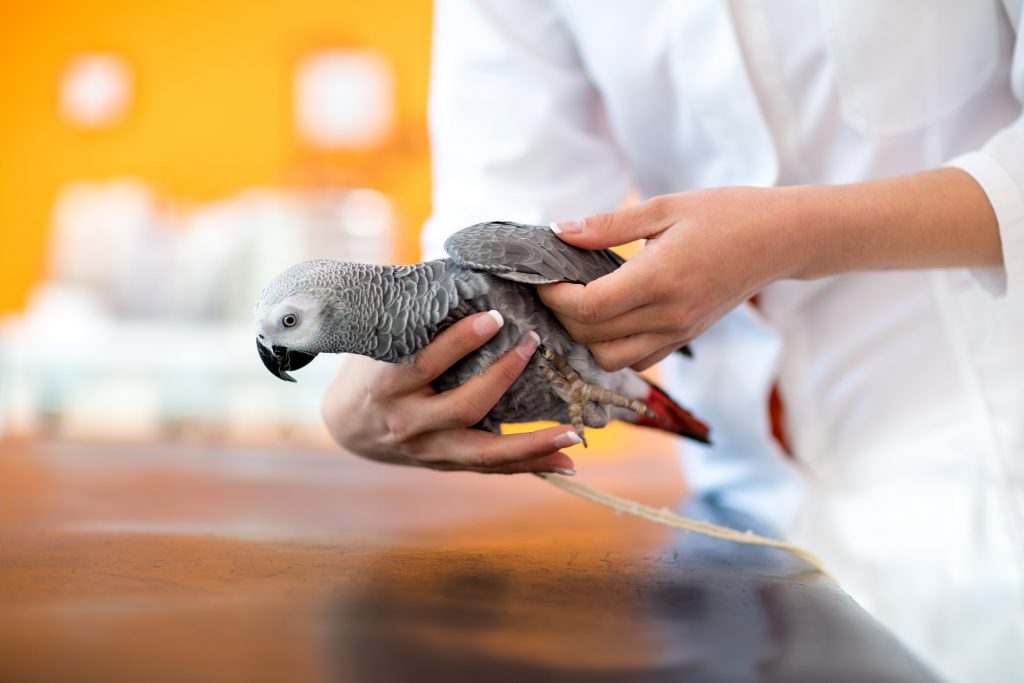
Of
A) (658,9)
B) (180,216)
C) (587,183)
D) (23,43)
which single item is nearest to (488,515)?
(587,183)

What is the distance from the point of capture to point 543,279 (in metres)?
0.57

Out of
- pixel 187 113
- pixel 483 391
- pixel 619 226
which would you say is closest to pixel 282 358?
pixel 483 391

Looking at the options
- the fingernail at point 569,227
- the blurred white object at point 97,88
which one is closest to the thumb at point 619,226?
the fingernail at point 569,227

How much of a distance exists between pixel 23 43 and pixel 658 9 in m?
3.30

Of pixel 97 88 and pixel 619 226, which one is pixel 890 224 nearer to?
pixel 619 226

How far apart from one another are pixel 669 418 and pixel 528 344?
0.21 m

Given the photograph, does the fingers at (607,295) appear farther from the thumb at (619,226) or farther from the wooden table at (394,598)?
the wooden table at (394,598)

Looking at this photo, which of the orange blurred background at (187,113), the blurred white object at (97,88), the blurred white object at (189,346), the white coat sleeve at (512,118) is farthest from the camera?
the blurred white object at (97,88)

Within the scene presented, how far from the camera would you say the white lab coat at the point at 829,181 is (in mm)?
734

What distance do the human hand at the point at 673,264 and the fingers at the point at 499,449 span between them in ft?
0.24

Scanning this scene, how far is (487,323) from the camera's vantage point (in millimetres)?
569

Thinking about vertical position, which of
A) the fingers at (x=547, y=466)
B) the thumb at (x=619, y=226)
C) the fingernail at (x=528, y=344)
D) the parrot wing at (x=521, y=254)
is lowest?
the fingers at (x=547, y=466)

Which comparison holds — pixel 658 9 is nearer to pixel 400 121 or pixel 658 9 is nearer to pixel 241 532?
pixel 241 532

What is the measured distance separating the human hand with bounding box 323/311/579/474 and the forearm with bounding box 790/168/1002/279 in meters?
Answer: 0.21
